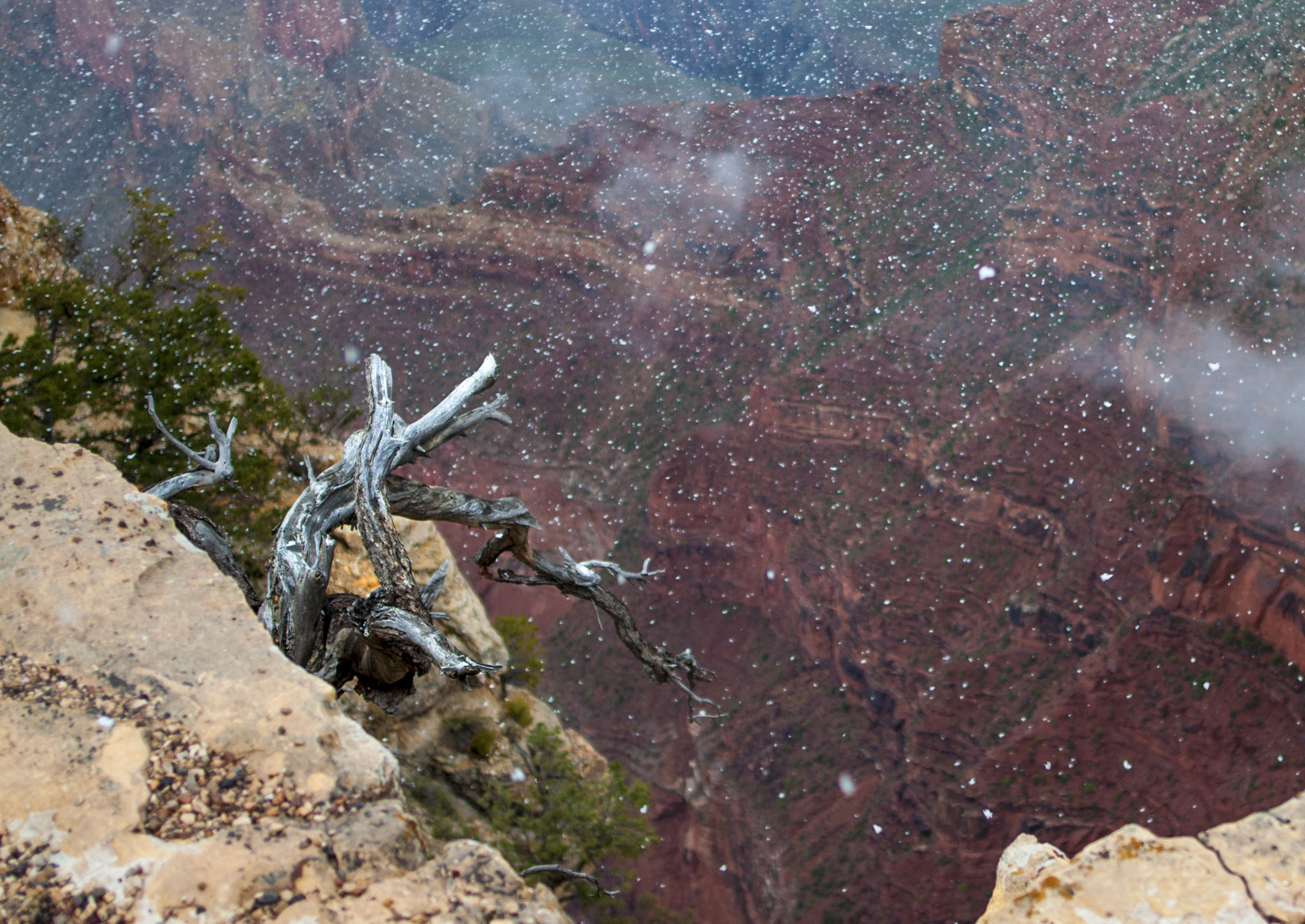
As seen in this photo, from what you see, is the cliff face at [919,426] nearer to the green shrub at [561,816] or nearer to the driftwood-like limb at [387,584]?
the green shrub at [561,816]

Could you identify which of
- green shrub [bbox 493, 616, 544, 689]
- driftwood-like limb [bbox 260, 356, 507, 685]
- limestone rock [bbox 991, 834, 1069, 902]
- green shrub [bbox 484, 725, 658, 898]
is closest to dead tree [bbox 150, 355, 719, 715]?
driftwood-like limb [bbox 260, 356, 507, 685]

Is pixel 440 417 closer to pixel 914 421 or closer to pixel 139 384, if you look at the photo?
pixel 139 384

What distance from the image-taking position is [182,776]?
734 cm

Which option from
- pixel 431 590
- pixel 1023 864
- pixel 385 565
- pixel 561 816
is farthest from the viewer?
pixel 561 816

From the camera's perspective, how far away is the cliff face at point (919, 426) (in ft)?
112

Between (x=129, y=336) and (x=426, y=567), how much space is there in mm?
8574

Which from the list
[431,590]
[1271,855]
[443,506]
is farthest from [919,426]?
[1271,855]

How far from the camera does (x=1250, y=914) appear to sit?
6.87m

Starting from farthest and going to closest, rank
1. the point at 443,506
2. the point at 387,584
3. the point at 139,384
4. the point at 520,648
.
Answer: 1. the point at 520,648
2. the point at 139,384
3. the point at 443,506
4. the point at 387,584

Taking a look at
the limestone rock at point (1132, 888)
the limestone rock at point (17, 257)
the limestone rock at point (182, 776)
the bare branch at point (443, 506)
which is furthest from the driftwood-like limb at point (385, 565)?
the limestone rock at point (17, 257)

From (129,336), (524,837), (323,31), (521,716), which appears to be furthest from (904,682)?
(323,31)

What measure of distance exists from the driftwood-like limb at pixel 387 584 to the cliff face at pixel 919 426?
29.2 metres

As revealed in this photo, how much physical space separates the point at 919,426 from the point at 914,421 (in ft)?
1.31

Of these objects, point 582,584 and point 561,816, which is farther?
point 561,816
